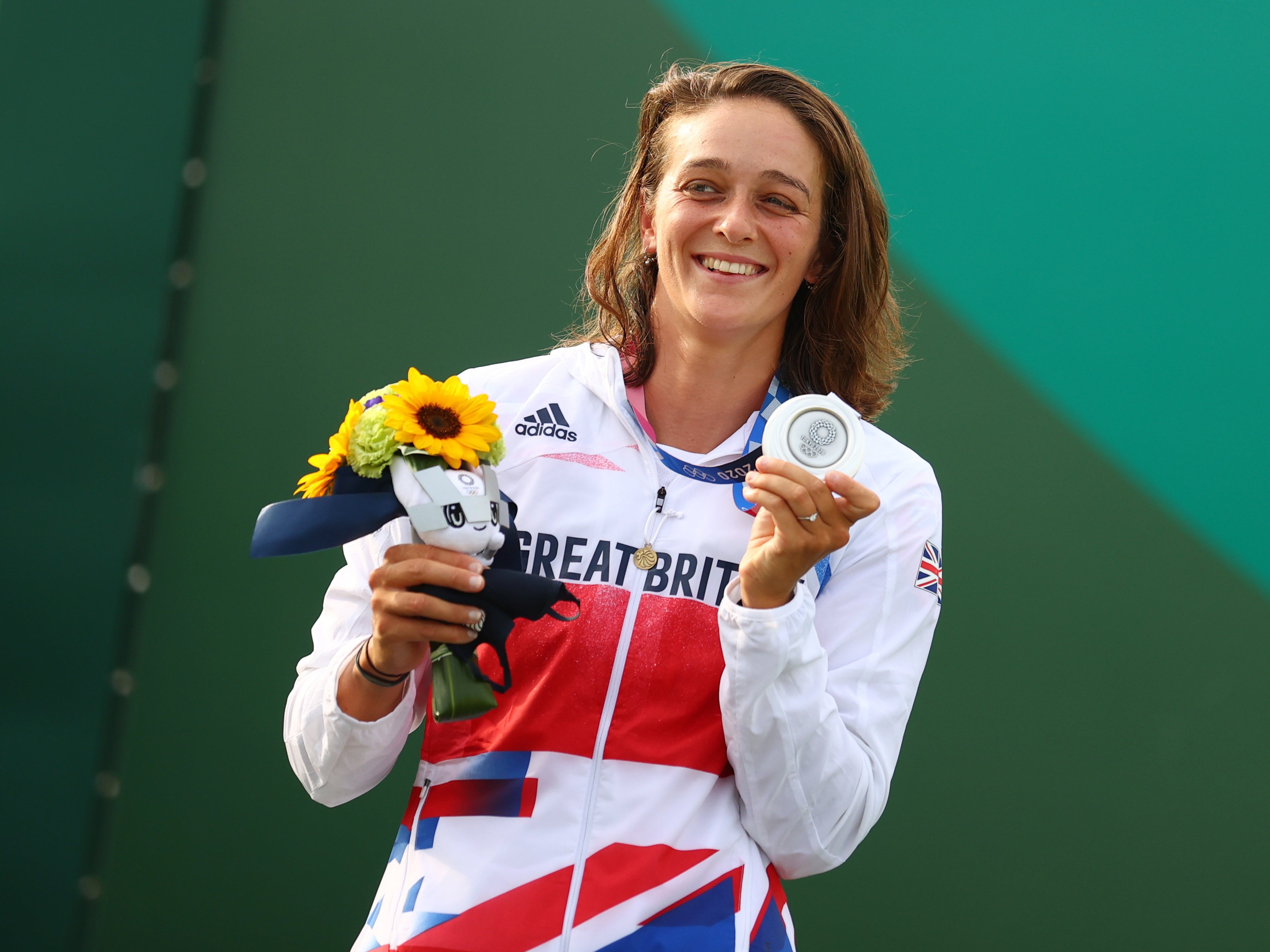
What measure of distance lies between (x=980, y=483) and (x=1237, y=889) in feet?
3.10

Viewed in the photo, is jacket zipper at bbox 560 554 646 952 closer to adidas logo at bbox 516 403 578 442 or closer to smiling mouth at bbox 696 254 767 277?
adidas logo at bbox 516 403 578 442

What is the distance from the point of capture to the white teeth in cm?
142

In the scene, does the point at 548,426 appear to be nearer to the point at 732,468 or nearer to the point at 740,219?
the point at 732,468

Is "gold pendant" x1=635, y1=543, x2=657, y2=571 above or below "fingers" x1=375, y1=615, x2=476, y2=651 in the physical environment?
above

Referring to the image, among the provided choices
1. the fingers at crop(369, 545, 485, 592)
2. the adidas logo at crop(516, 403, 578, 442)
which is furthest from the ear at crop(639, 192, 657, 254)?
the fingers at crop(369, 545, 485, 592)

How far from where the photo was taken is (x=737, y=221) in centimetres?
140

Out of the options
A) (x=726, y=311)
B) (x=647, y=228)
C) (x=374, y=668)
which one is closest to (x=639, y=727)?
(x=374, y=668)

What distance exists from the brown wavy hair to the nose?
0.46 feet

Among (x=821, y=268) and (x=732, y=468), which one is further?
(x=821, y=268)

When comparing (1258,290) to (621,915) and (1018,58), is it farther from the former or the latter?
(621,915)

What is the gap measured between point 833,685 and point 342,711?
53 cm

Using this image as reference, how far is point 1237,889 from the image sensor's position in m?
2.36

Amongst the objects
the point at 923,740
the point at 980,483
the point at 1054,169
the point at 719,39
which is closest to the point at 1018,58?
the point at 1054,169

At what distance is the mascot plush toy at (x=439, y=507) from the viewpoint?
45.5 inches
